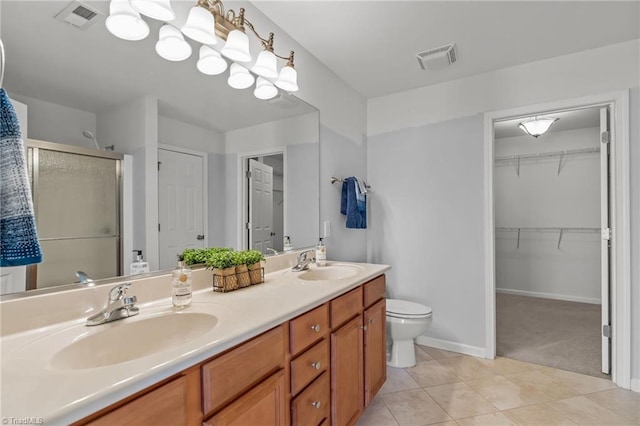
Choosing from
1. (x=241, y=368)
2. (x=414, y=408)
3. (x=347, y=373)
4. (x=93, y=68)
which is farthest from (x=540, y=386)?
(x=93, y=68)

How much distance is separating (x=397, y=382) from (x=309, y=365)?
1.26 m

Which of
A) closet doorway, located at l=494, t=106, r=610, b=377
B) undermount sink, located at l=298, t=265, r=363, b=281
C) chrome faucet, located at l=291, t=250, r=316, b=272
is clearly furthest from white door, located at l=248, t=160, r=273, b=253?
closet doorway, located at l=494, t=106, r=610, b=377

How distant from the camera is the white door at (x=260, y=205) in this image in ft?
5.94

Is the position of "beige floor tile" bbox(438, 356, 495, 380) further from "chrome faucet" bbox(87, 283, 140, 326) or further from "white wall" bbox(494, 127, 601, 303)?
"white wall" bbox(494, 127, 601, 303)

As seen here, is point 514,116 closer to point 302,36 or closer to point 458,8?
point 458,8

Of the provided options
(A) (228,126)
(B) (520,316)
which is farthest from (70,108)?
(B) (520,316)

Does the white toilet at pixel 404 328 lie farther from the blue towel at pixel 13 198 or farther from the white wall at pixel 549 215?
the white wall at pixel 549 215

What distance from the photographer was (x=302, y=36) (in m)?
2.05

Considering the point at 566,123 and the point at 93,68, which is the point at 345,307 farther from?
the point at 566,123

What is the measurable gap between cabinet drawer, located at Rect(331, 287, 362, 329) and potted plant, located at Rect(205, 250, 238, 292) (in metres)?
0.46

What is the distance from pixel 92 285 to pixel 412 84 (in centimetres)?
271

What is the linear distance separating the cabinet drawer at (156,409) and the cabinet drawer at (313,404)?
52cm

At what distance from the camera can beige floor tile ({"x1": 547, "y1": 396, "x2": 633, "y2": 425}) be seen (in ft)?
5.67

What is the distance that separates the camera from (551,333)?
297 cm
